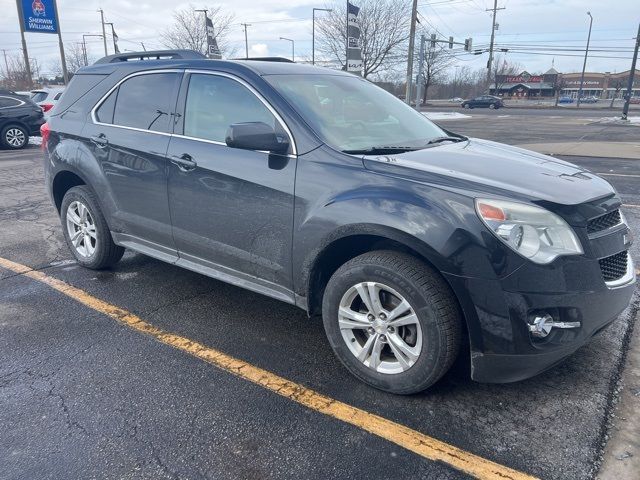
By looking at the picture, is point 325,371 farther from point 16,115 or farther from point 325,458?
point 16,115

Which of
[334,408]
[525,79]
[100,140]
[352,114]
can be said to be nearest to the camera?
[334,408]

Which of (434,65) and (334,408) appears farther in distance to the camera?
(434,65)

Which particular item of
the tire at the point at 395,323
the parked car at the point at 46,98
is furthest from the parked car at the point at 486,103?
the tire at the point at 395,323

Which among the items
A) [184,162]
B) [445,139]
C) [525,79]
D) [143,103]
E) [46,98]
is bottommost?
[525,79]

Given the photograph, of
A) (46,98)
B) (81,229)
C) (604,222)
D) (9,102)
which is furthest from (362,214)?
(46,98)

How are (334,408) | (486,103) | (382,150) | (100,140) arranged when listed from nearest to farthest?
(334,408)
(382,150)
(100,140)
(486,103)

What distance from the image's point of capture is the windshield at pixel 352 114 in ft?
10.6

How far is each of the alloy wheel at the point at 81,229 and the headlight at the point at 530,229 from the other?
11.5ft

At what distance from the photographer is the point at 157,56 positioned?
14.8 feet

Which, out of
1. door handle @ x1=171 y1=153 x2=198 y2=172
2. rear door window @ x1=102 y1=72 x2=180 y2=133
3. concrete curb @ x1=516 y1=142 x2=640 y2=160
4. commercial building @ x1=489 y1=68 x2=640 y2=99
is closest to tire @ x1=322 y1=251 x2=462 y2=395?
door handle @ x1=171 y1=153 x2=198 y2=172

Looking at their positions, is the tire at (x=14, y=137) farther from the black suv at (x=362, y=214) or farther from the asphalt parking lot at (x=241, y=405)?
the asphalt parking lot at (x=241, y=405)

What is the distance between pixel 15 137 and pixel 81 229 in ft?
40.0

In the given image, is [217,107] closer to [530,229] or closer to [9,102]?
[530,229]

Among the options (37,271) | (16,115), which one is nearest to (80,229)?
(37,271)
